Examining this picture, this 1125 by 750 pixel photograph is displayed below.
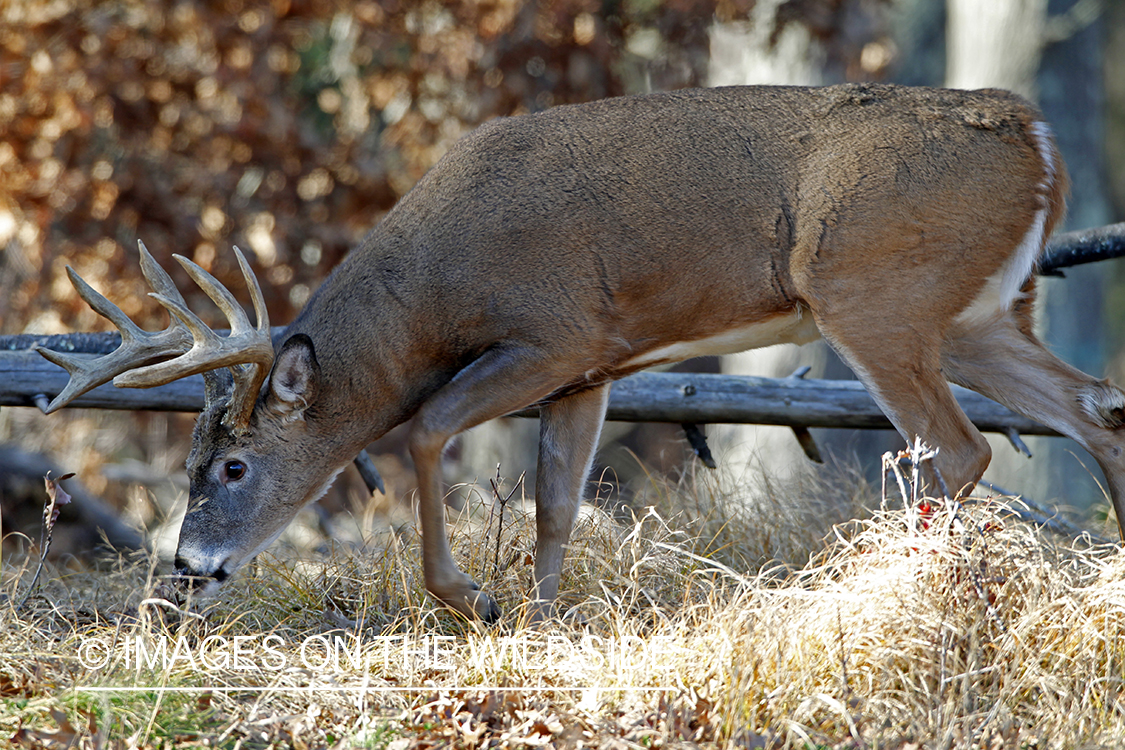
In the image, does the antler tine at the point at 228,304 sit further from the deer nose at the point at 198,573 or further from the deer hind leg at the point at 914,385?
the deer hind leg at the point at 914,385

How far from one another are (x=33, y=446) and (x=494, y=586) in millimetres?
7251

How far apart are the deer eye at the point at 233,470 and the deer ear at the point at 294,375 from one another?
277 millimetres

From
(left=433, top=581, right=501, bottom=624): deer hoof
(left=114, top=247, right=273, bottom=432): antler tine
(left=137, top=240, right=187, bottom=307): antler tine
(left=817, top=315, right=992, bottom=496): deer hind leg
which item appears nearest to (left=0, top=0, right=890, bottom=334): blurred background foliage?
(left=137, top=240, right=187, bottom=307): antler tine

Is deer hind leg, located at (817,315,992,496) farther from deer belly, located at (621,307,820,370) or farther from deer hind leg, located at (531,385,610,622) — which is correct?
deer hind leg, located at (531,385,610,622)

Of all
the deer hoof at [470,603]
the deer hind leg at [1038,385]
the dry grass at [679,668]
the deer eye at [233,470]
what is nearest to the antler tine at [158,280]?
the deer eye at [233,470]

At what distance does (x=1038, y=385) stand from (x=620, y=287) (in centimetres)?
174

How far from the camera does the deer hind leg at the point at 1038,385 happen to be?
15.3 feet

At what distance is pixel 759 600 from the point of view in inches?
155

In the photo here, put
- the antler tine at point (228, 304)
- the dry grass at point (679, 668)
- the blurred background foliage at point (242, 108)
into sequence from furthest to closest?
the blurred background foliage at point (242, 108)
the antler tine at point (228, 304)
the dry grass at point (679, 668)

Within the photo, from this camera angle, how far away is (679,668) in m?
3.57

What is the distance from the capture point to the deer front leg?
14.1 feet

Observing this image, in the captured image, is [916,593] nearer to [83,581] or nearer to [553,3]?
[83,581]
